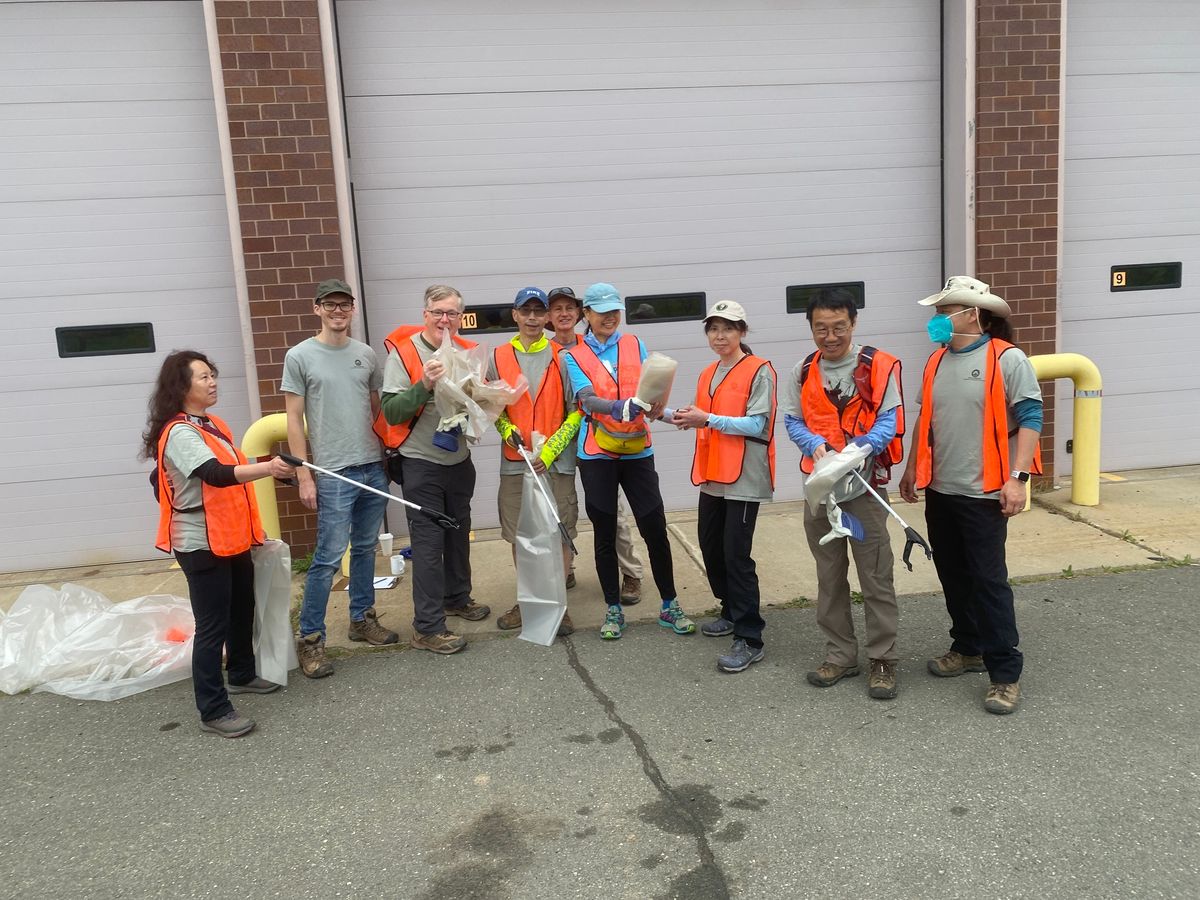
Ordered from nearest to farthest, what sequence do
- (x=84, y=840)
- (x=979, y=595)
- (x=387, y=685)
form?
(x=84, y=840)
(x=979, y=595)
(x=387, y=685)

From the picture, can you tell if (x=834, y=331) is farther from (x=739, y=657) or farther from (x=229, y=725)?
(x=229, y=725)

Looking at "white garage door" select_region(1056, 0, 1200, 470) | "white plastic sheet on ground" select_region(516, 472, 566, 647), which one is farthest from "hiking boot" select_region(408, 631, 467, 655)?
"white garage door" select_region(1056, 0, 1200, 470)

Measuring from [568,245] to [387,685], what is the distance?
3.67m

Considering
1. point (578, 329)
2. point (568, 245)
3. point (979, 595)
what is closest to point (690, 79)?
point (568, 245)

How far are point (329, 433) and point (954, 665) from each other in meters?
3.14

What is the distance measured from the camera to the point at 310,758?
366cm

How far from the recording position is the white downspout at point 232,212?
5.86 metres

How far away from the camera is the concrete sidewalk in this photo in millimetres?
5273

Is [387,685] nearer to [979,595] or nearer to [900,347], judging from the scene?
[979,595]

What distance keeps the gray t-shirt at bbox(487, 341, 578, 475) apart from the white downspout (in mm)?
2221

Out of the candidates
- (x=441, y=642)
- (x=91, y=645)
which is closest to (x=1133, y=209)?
(x=441, y=642)

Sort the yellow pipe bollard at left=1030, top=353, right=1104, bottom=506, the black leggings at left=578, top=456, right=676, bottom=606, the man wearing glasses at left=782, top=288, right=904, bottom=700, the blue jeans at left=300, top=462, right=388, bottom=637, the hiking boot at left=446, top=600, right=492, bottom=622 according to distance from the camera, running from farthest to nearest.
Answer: the yellow pipe bollard at left=1030, top=353, right=1104, bottom=506 → the hiking boot at left=446, top=600, right=492, bottom=622 → the black leggings at left=578, top=456, right=676, bottom=606 → the blue jeans at left=300, top=462, right=388, bottom=637 → the man wearing glasses at left=782, top=288, right=904, bottom=700

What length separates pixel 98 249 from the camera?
622cm

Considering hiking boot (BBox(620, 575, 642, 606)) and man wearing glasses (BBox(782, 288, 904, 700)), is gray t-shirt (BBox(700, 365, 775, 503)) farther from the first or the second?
hiking boot (BBox(620, 575, 642, 606))
